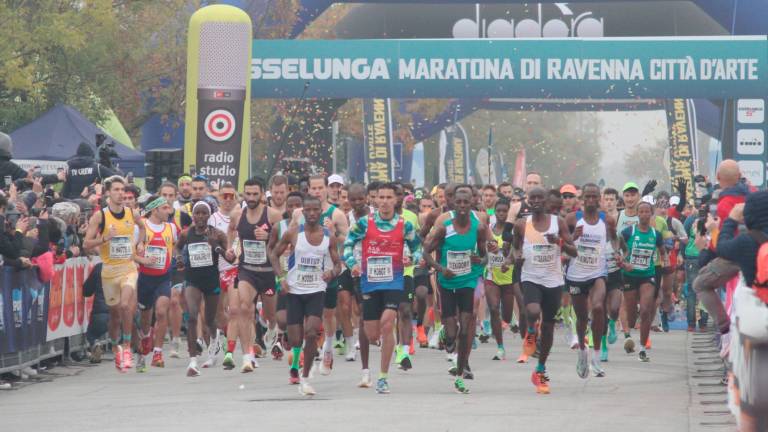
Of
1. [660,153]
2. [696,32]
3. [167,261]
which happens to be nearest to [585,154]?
[660,153]

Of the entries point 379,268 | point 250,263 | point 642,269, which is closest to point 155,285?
point 250,263

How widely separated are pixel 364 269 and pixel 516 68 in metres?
19.7

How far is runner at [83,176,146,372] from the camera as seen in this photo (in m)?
17.0

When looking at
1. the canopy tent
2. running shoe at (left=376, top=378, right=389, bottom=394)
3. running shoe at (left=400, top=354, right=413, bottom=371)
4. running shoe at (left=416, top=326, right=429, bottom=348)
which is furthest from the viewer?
the canopy tent

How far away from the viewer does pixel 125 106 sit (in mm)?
39312

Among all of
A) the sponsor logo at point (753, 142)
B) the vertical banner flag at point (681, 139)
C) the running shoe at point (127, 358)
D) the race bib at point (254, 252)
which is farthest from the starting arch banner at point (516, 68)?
the race bib at point (254, 252)

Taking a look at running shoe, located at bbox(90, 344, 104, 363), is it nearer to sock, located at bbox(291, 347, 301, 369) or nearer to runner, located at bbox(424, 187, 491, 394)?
sock, located at bbox(291, 347, 301, 369)

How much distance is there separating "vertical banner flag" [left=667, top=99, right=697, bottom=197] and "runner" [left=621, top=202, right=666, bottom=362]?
21865mm

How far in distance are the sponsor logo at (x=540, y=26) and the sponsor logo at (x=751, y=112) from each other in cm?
739

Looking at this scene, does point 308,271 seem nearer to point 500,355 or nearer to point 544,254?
point 544,254

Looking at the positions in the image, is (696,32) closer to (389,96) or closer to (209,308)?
(389,96)

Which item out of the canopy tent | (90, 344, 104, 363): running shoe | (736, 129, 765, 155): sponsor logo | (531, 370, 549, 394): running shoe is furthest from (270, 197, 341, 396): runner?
(736, 129, 765, 155): sponsor logo

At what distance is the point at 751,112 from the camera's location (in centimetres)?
3538

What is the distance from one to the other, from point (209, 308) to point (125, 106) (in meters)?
23.1
